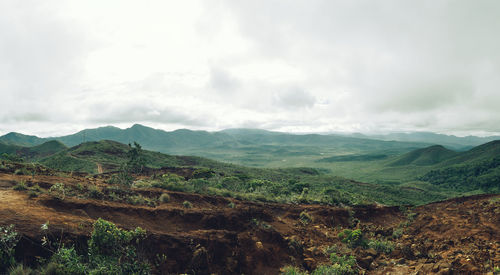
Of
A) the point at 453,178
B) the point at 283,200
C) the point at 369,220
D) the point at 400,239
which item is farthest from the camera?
the point at 453,178

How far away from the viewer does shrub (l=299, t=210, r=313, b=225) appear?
1672 cm

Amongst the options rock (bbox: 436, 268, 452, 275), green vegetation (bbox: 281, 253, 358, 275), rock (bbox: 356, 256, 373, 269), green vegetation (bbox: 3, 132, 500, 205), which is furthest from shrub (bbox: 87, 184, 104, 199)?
rock (bbox: 436, 268, 452, 275)

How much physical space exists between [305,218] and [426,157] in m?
189

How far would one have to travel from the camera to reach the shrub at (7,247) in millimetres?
6328

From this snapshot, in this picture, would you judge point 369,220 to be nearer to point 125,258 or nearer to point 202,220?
point 202,220

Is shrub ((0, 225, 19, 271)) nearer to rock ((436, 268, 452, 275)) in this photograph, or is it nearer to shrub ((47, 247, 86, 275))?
shrub ((47, 247, 86, 275))

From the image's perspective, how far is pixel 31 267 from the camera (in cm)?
673

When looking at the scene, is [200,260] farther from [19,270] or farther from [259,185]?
[259,185]

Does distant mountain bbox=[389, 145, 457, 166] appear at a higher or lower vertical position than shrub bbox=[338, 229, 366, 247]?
lower

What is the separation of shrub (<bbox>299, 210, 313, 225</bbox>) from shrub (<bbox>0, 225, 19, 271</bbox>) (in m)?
15.1

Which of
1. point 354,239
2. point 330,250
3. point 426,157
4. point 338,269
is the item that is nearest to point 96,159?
point 330,250

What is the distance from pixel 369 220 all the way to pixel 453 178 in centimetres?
11320

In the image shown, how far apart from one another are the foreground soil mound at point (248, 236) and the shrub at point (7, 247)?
1.12 feet

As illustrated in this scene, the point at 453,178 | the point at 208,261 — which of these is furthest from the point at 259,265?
the point at 453,178
